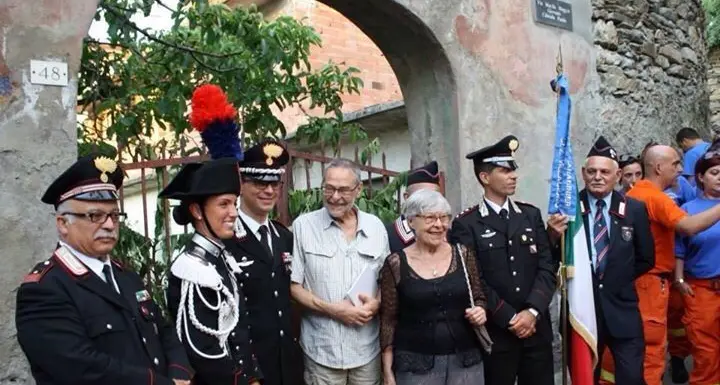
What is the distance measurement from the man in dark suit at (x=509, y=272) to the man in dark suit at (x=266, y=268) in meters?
1.02

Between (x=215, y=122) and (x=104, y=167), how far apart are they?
23.1 inches

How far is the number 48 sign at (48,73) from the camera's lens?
3.51 metres

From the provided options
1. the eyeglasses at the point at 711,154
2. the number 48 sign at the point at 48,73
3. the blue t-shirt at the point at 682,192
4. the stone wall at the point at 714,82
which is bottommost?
the blue t-shirt at the point at 682,192

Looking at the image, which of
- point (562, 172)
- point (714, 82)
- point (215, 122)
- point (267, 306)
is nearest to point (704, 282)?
point (562, 172)

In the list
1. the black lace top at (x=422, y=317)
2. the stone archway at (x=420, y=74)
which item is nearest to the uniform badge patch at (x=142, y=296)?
the black lace top at (x=422, y=317)

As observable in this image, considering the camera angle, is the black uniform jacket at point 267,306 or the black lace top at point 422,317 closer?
the black uniform jacket at point 267,306

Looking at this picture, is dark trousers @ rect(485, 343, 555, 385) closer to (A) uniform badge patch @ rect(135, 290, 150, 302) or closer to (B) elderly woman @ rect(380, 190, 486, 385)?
(B) elderly woman @ rect(380, 190, 486, 385)

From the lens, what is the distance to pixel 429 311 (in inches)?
133

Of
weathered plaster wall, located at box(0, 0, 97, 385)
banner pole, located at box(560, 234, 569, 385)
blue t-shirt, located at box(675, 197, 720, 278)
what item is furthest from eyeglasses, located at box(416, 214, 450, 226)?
blue t-shirt, located at box(675, 197, 720, 278)

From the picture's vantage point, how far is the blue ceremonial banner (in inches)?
164

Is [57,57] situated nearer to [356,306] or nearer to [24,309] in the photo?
[24,309]

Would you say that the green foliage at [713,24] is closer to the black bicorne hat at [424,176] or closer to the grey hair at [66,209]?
A: the black bicorne hat at [424,176]

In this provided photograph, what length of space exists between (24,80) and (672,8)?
5822 millimetres

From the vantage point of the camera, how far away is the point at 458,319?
3.40m
